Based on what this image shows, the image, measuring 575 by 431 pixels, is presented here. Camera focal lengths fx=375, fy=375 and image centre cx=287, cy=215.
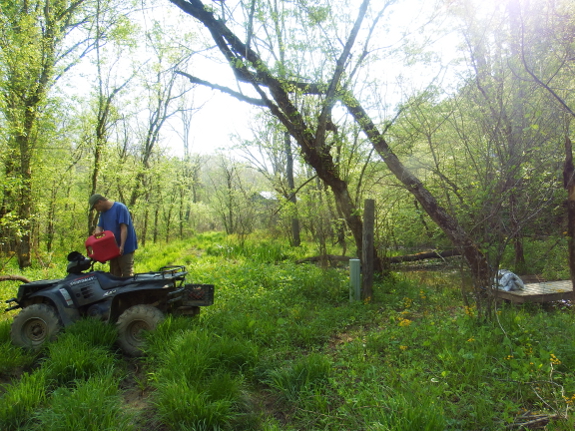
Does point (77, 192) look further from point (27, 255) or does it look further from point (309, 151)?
point (309, 151)

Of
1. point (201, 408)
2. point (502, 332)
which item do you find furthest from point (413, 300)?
point (201, 408)

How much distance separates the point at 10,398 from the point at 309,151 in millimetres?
5741

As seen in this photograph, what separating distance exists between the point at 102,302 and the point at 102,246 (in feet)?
2.09

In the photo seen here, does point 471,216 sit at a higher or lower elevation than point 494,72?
lower

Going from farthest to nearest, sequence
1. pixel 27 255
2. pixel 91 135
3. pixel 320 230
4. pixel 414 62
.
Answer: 1. pixel 91 135
2. pixel 27 255
3. pixel 320 230
4. pixel 414 62

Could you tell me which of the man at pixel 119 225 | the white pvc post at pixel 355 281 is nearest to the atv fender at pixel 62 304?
the man at pixel 119 225

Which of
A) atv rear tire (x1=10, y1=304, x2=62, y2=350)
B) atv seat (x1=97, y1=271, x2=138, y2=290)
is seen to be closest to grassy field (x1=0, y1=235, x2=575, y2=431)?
atv rear tire (x1=10, y1=304, x2=62, y2=350)

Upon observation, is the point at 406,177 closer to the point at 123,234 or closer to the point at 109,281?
the point at 123,234

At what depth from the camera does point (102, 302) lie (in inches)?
166

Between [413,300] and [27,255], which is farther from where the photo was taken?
[27,255]

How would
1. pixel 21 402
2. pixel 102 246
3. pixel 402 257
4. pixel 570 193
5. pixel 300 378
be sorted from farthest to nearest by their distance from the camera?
1. pixel 402 257
2. pixel 102 246
3. pixel 570 193
4. pixel 300 378
5. pixel 21 402

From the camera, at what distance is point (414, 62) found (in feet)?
23.4

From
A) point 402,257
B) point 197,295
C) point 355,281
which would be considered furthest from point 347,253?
point 197,295

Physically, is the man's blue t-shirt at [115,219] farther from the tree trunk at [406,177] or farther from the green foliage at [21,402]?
the tree trunk at [406,177]
